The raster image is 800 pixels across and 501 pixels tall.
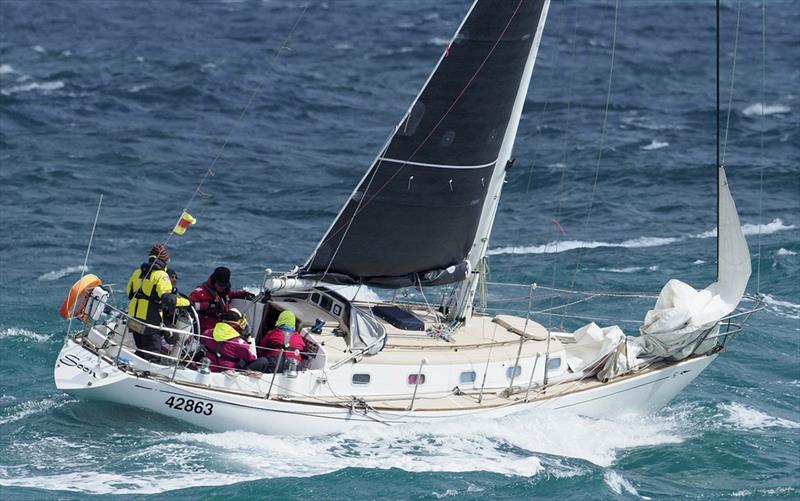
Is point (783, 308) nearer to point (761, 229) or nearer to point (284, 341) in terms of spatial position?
point (761, 229)

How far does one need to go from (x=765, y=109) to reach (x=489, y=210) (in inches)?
1035

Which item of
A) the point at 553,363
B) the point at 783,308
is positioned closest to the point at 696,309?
the point at 553,363

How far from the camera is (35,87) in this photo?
42000mm

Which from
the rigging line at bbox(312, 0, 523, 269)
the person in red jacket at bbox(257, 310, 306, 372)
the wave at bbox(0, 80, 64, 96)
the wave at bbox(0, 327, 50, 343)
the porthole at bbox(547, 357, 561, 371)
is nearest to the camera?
the person in red jacket at bbox(257, 310, 306, 372)

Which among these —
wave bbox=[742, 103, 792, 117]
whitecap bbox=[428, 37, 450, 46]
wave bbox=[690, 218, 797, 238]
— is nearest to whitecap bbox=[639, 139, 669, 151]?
wave bbox=[742, 103, 792, 117]

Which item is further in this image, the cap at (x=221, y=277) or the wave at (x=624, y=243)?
the wave at (x=624, y=243)

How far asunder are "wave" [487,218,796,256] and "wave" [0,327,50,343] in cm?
1058

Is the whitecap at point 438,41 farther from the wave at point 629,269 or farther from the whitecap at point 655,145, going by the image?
the wave at point 629,269

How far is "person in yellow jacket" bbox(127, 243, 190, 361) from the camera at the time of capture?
1641cm

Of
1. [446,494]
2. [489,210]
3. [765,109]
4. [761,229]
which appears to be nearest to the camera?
[446,494]

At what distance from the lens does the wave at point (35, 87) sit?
135ft

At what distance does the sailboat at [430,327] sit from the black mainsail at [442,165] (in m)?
0.02

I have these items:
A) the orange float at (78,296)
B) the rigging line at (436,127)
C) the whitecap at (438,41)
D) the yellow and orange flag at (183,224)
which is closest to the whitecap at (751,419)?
the rigging line at (436,127)

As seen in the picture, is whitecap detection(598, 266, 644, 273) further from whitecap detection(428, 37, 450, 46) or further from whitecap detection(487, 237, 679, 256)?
whitecap detection(428, 37, 450, 46)
